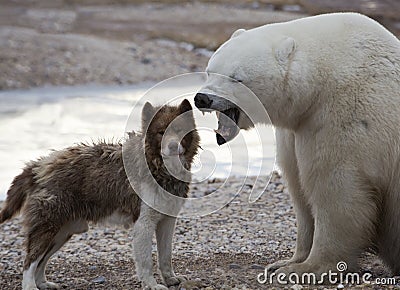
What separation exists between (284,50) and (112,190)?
1.32 m

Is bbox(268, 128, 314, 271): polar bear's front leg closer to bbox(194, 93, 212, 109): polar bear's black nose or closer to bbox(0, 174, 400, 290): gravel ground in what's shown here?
bbox(0, 174, 400, 290): gravel ground

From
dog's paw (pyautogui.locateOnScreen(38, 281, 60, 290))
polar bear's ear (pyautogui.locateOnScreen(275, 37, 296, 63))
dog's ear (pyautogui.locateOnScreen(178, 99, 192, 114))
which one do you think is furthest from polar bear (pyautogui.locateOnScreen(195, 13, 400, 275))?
dog's paw (pyautogui.locateOnScreen(38, 281, 60, 290))

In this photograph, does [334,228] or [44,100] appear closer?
[334,228]

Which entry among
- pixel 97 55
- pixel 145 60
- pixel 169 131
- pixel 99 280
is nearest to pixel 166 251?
pixel 99 280

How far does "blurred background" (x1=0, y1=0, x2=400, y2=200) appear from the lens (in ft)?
35.9

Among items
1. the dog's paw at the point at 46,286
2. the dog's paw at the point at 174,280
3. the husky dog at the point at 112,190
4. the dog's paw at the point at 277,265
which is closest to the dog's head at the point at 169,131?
the husky dog at the point at 112,190

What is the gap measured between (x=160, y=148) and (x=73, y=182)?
1.95 ft

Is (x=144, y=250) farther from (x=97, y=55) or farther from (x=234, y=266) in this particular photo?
(x=97, y=55)

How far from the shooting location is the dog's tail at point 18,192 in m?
4.84

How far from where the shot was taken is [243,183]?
301 inches

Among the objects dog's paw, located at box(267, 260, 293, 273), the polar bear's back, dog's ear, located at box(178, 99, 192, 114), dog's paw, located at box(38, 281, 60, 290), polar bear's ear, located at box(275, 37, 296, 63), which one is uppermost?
the polar bear's back

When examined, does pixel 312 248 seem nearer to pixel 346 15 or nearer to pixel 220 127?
pixel 220 127

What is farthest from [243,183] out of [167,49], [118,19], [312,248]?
[118,19]

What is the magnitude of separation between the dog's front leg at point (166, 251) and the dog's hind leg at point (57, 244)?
0.49 meters
